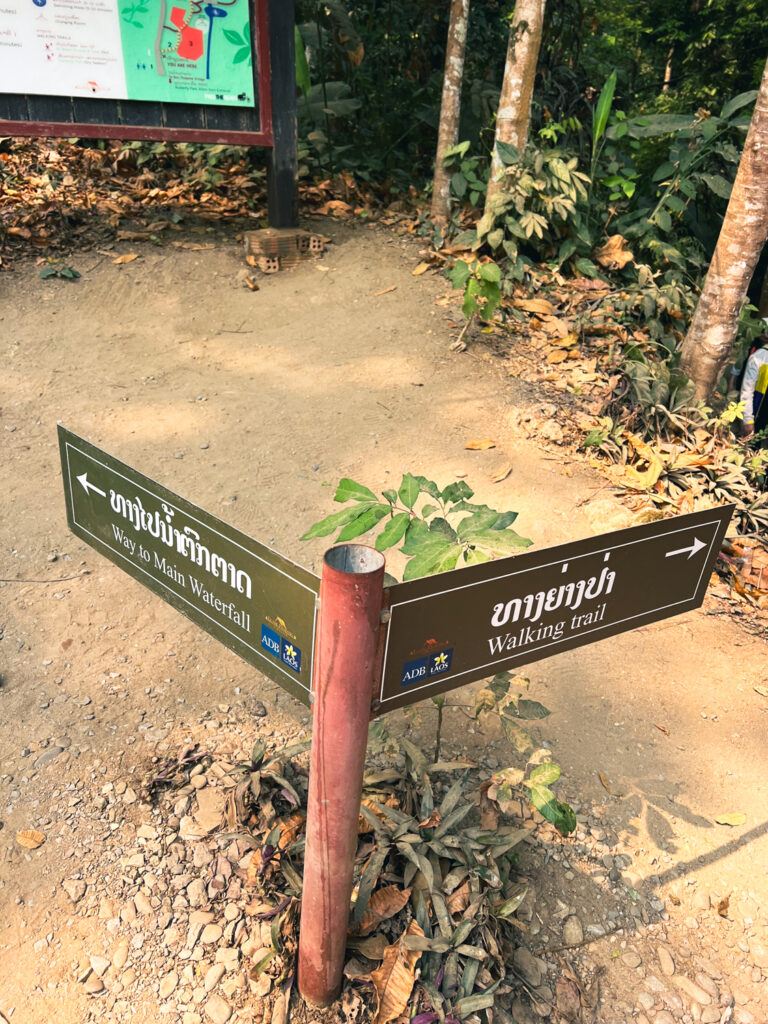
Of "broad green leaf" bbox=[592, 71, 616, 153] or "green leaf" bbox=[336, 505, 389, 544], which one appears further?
"broad green leaf" bbox=[592, 71, 616, 153]

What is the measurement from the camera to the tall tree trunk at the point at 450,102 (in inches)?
251

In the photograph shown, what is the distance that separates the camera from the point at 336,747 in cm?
154

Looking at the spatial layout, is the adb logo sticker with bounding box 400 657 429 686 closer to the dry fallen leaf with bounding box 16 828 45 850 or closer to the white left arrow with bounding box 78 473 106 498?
the white left arrow with bounding box 78 473 106 498

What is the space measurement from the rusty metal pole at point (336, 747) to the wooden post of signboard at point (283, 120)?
595 centimetres

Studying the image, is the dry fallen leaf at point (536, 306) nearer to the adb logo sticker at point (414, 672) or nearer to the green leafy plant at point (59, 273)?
the green leafy plant at point (59, 273)

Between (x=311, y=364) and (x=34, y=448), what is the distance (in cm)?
189

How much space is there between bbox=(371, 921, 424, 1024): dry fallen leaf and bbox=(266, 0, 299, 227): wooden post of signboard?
5.90 metres

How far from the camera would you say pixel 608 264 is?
640cm

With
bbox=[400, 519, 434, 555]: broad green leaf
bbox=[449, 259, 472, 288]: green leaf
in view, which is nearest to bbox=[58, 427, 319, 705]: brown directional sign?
bbox=[400, 519, 434, 555]: broad green leaf

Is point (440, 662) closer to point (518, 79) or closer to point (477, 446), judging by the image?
point (477, 446)

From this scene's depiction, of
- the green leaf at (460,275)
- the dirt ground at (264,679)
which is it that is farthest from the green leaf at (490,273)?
the dirt ground at (264,679)

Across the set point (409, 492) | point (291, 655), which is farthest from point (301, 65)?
point (291, 655)

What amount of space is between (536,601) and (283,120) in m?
6.05

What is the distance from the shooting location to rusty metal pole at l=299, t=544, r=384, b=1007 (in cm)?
135
